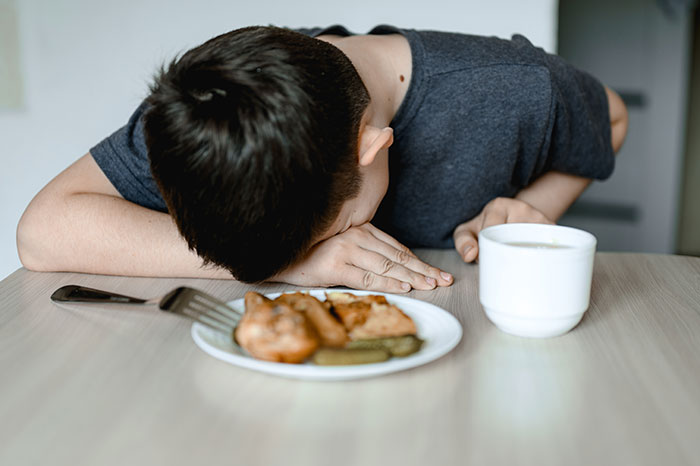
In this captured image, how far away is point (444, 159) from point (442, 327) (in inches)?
21.3

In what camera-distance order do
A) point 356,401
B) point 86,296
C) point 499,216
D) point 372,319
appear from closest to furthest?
point 356,401 → point 372,319 → point 86,296 → point 499,216

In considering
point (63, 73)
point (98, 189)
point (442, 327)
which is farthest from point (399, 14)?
point (442, 327)

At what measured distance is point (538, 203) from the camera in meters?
1.30

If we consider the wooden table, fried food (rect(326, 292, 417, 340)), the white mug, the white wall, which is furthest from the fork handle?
the white wall

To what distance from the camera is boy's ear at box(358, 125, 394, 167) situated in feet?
2.69

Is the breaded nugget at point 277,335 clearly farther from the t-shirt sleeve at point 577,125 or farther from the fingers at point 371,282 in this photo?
the t-shirt sleeve at point 577,125

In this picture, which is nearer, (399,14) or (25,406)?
(25,406)

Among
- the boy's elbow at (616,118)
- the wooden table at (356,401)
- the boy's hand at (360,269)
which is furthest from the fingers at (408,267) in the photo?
the boy's elbow at (616,118)

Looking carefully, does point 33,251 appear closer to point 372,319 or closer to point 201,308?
point 201,308

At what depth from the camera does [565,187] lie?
1327 mm

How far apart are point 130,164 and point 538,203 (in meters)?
0.76

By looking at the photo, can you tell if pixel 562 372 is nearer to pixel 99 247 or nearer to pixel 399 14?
pixel 99 247

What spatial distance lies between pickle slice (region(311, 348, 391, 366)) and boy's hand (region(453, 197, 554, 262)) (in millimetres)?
512

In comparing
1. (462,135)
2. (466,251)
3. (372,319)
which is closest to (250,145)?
(372,319)
